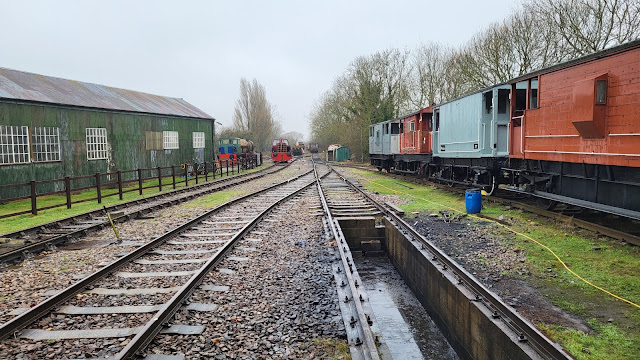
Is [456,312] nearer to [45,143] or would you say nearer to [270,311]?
[270,311]

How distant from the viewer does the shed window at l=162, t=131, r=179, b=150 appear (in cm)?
2438

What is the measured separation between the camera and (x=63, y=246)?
779 centimetres

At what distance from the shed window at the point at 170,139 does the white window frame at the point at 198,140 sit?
231 centimetres

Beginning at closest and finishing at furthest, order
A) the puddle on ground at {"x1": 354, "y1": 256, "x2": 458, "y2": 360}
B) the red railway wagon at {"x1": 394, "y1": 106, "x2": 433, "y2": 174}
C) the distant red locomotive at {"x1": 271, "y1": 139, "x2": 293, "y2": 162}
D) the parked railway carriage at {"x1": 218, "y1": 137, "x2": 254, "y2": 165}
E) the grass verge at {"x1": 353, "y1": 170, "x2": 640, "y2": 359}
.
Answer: the grass verge at {"x1": 353, "y1": 170, "x2": 640, "y2": 359} < the puddle on ground at {"x1": 354, "y1": 256, "x2": 458, "y2": 360} < the red railway wagon at {"x1": 394, "y1": 106, "x2": 433, "y2": 174} < the parked railway carriage at {"x1": 218, "y1": 137, "x2": 254, "y2": 165} < the distant red locomotive at {"x1": 271, "y1": 139, "x2": 293, "y2": 162}

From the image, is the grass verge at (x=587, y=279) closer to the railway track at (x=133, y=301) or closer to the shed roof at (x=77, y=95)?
the railway track at (x=133, y=301)

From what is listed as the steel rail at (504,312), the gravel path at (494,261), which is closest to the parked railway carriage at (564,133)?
the gravel path at (494,261)

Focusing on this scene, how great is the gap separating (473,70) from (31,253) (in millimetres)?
28507

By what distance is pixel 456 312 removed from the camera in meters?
5.46

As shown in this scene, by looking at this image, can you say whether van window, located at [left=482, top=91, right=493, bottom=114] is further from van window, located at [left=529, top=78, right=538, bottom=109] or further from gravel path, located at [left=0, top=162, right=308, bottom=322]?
gravel path, located at [left=0, top=162, right=308, bottom=322]

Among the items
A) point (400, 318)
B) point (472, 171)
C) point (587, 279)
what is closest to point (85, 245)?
point (400, 318)

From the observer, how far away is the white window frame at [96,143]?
1867cm

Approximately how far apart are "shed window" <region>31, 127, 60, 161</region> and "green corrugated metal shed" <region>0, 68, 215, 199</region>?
80mm

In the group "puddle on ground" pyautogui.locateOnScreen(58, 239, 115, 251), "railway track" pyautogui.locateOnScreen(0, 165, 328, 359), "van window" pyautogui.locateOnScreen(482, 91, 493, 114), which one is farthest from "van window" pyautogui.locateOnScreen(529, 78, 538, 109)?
"puddle on ground" pyautogui.locateOnScreen(58, 239, 115, 251)

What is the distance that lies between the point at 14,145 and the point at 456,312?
1659 centimetres
